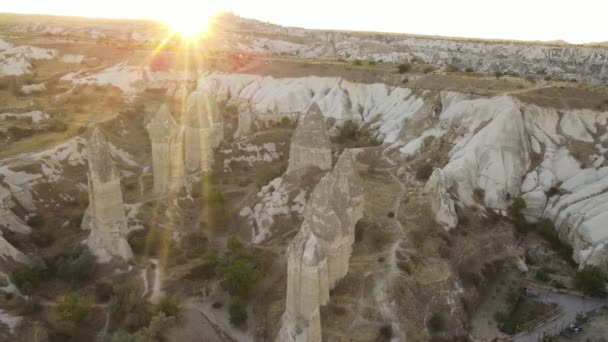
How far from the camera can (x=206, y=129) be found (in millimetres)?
40406

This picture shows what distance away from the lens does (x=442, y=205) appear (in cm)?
3158

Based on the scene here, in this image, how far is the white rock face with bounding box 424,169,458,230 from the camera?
3148 cm

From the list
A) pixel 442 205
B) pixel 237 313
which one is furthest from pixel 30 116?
pixel 442 205

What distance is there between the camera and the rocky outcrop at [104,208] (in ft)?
91.0

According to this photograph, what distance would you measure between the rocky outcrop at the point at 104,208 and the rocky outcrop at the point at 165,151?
662 cm

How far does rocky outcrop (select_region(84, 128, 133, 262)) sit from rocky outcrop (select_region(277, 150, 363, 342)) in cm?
1228

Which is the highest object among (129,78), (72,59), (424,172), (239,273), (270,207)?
(72,59)

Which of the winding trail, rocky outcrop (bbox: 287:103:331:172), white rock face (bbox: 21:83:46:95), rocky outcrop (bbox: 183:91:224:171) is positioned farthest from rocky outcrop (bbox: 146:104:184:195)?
white rock face (bbox: 21:83:46:95)

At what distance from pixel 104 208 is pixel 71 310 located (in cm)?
680

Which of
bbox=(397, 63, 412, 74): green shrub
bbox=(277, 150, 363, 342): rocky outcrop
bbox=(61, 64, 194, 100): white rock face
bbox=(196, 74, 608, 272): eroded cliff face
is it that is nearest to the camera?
bbox=(277, 150, 363, 342): rocky outcrop

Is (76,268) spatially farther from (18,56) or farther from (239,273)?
(18,56)

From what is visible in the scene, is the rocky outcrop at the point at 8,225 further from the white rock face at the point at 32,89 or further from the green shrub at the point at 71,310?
the white rock face at the point at 32,89

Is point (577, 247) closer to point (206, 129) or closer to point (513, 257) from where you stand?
point (513, 257)

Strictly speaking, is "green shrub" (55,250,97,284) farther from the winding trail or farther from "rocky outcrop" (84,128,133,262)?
the winding trail
